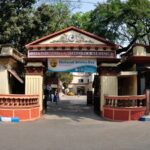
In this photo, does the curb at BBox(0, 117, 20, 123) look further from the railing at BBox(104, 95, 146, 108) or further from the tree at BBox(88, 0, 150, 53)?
the tree at BBox(88, 0, 150, 53)

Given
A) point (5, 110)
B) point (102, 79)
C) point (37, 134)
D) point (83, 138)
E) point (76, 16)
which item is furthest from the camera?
point (76, 16)

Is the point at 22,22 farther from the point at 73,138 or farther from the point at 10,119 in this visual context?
the point at 73,138

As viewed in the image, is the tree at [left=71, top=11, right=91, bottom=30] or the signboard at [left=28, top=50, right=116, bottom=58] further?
the tree at [left=71, top=11, right=91, bottom=30]

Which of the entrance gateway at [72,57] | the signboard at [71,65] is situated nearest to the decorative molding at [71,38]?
the entrance gateway at [72,57]

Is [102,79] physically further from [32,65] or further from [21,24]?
[21,24]

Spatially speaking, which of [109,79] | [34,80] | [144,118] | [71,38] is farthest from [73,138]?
[71,38]

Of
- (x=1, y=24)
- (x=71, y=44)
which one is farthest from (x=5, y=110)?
(x=1, y=24)

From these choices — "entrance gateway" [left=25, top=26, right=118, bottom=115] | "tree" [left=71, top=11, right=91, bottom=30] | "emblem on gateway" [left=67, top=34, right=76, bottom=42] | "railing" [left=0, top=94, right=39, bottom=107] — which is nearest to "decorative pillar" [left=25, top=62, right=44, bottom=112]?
"entrance gateway" [left=25, top=26, right=118, bottom=115]

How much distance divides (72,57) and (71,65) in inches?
20.2

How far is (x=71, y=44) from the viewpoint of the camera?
21.2 m

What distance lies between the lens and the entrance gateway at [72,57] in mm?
21172

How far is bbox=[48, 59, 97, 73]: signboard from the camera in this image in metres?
21.5

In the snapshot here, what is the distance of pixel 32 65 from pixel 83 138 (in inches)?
363

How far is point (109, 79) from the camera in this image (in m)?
21.2
